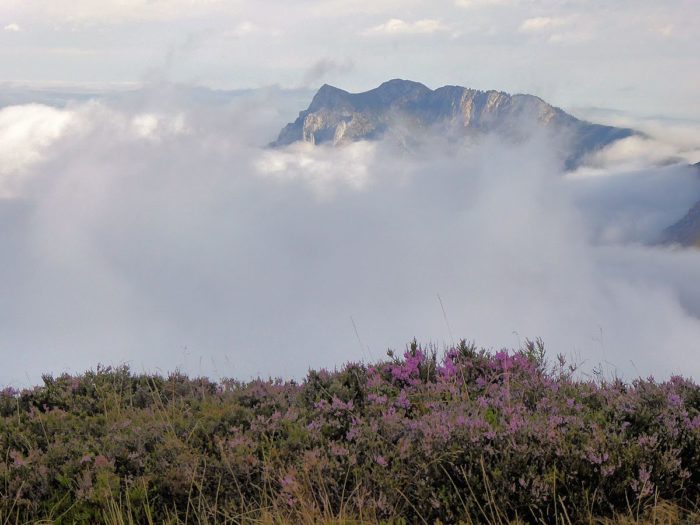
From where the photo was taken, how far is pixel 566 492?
214 inches

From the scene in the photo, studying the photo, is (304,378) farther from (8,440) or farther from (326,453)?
(8,440)

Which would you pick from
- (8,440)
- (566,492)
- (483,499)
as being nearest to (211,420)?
(8,440)

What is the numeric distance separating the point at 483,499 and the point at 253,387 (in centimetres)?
321

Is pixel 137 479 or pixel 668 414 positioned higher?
pixel 668 414

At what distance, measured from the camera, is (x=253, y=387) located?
7809mm

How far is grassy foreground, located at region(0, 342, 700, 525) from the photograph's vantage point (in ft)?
17.6

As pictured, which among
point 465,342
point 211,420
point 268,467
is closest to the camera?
point 268,467

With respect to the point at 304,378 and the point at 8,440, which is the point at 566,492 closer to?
the point at 304,378

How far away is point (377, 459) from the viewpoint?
5656mm

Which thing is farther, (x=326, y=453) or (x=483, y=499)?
(x=326, y=453)

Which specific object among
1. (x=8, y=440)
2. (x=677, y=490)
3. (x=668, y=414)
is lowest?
(x=8, y=440)

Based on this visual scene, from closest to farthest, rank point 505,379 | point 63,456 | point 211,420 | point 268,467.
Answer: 1. point 268,467
2. point 63,456
3. point 211,420
4. point 505,379

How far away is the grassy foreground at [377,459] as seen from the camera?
5367mm

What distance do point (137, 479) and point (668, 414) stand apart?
430 centimetres
